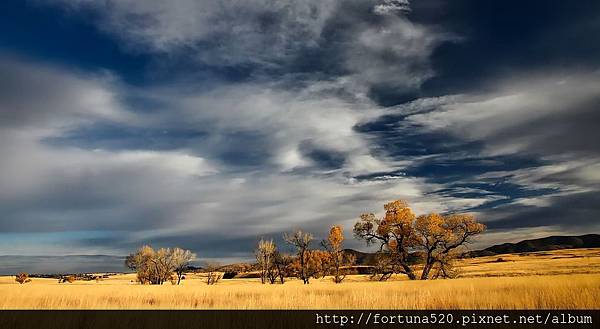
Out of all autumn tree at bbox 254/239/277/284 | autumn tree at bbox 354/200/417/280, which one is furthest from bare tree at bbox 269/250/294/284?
autumn tree at bbox 354/200/417/280

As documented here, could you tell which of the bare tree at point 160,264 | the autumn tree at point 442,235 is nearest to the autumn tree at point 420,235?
the autumn tree at point 442,235

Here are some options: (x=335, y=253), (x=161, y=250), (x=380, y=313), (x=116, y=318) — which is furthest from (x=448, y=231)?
(x=161, y=250)

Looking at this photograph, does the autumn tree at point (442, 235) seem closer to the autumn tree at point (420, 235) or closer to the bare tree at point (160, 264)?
the autumn tree at point (420, 235)

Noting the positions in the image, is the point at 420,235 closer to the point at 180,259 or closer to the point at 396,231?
the point at 396,231

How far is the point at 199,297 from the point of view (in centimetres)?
1973

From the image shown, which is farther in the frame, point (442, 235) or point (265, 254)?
point (265, 254)

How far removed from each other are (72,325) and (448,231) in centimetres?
4394

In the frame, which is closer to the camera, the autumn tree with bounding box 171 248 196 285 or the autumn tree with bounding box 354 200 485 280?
the autumn tree with bounding box 354 200 485 280

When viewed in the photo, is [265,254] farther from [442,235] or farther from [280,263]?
[442,235]

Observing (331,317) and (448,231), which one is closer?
(331,317)

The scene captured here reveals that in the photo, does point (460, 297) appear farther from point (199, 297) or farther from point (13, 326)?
point (13, 326)

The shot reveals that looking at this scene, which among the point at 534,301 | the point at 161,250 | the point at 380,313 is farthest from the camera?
the point at 161,250

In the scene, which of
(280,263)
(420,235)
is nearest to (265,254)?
(280,263)

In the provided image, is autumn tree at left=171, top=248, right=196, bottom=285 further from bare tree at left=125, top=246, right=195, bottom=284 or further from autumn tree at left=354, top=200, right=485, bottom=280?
autumn tree at left=354, top=200, right=485, bottom=280
